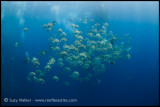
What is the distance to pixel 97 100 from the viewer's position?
15.4 m

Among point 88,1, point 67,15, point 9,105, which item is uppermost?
point 88,1

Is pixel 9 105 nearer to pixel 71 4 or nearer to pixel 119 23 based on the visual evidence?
pixel 71 4

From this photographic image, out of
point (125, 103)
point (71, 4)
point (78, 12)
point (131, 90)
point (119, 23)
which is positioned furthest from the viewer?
point (119, 23)

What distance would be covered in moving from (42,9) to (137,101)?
647 inches

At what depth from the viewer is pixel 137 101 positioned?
15.4m

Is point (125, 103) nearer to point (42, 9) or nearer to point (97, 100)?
point (97, 100)

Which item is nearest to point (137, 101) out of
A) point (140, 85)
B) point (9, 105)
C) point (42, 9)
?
point (140, 85)

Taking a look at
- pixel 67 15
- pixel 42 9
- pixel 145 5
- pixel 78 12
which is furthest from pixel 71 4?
pixel 145 5

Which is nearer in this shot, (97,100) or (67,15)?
(97,100)

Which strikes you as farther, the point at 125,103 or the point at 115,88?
the point at 115,88

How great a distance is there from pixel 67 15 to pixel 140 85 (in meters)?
13.1

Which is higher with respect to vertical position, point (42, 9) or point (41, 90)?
point (42, 9)

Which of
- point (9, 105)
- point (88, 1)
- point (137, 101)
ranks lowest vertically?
point (137, 101)

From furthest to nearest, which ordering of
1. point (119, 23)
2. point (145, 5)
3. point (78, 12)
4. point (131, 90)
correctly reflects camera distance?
point (119, 23), point (145, 5), point (78, 12), point (131, 90)
